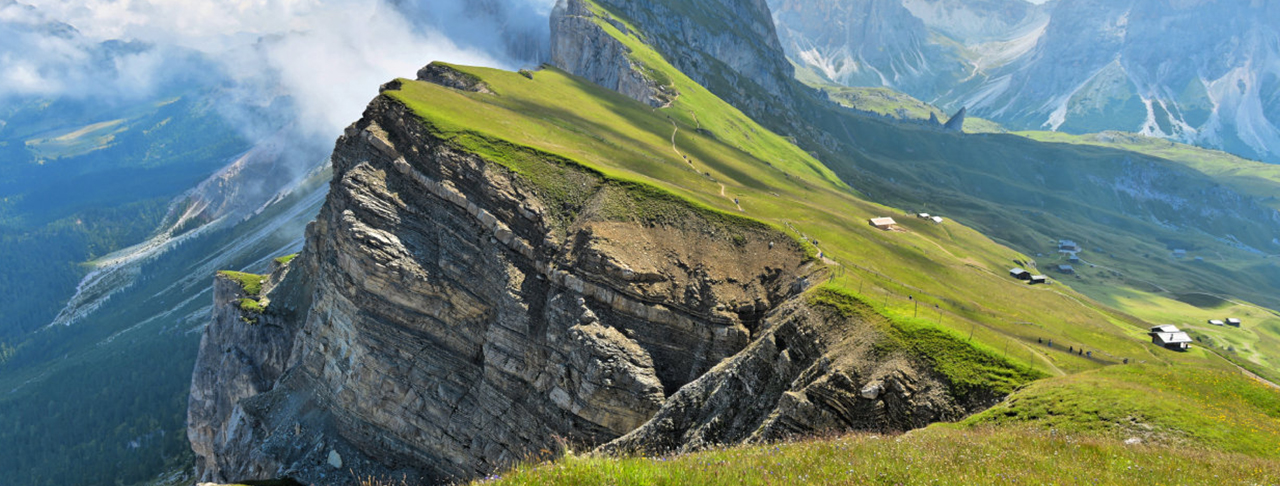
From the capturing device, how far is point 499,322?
59.6 m

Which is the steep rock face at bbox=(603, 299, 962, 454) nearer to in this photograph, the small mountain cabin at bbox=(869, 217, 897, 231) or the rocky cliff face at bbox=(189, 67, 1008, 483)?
the rocky cliff face at bbox=(189, 67, 1008, 483)

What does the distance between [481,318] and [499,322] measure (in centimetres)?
286

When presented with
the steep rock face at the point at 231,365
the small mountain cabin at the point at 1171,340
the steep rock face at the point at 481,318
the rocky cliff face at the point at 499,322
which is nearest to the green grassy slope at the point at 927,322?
the small mountain cabin at the point at 1171,340

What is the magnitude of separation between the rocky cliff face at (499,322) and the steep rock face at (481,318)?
0.18 metres

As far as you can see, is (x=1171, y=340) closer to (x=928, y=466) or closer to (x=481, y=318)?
(x=928, y=466)

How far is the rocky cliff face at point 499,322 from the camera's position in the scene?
52438 mm

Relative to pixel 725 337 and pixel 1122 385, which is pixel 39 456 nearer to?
pixel 725 337

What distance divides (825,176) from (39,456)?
731 ft

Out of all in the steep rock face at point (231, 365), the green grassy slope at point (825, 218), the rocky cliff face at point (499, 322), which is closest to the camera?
the rocky cliff face at point (499, 322)

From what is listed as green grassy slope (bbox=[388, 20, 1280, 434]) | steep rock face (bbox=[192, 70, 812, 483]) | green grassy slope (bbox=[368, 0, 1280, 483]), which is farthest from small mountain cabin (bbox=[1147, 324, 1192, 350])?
steep rock face (bbox=[192, 70, 812, 483])

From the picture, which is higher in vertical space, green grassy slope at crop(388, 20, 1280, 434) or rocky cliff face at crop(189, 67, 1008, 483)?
green grassy slope at crop(388, 20, 1280, 434)

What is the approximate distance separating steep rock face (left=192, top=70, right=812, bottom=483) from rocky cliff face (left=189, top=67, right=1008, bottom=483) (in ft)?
0.60

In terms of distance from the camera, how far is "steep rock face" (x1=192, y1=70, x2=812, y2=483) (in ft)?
180

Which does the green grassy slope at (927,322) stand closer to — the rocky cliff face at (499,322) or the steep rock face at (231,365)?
the rocky cliff face at (499,322)
